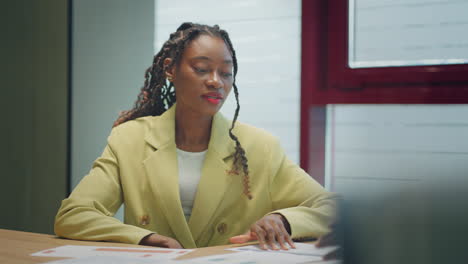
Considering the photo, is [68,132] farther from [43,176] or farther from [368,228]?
[368,228]

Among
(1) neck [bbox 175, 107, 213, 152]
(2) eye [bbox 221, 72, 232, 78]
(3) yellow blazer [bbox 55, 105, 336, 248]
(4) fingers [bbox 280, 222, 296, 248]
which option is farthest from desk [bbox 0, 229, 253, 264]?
(2) eye [bbox 221, 72, 232, 78]

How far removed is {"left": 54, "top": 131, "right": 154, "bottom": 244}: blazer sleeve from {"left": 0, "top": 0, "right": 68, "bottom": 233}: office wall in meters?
1.04

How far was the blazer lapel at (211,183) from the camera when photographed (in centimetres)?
172

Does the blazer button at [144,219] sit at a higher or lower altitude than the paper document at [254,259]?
lower

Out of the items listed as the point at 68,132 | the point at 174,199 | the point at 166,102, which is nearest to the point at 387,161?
the point at 174,199

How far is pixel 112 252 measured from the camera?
1196 mm

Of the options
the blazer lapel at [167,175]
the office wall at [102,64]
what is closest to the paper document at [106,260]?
the blazer lapel at [167,175]

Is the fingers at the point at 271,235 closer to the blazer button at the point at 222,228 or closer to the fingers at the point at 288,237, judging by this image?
the fingers at the point at 288,237

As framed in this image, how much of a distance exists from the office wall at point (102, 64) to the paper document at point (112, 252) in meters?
1.49

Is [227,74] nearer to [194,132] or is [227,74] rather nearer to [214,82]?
[214,82]

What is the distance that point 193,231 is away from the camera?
5.65ft

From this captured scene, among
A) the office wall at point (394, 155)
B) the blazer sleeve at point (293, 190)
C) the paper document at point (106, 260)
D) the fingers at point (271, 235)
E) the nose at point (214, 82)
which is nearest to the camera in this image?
the office wall at point (394, 155)

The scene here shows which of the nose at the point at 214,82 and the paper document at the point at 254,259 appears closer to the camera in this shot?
A: the paper document at the point at 254,259

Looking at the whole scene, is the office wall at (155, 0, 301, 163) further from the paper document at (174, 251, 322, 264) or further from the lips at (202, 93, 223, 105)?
the paper document at (174, 251, 322, 264)
